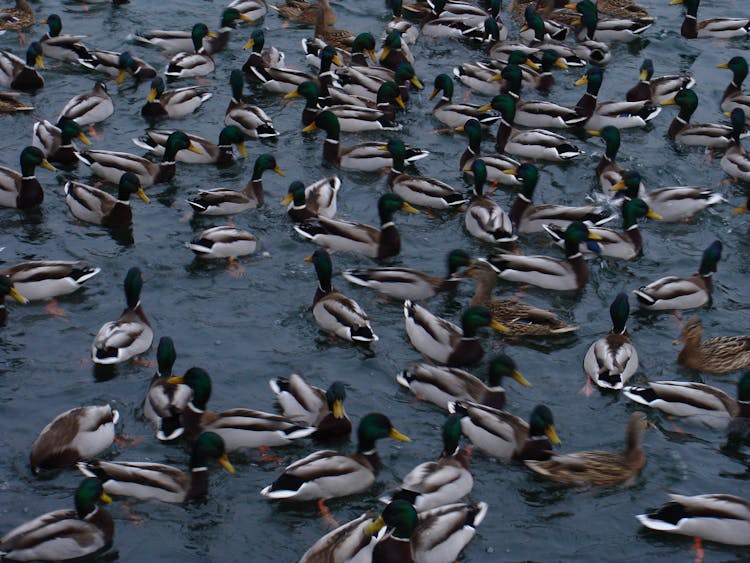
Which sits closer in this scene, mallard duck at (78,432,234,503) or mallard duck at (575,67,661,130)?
mallard duck at (78,432,234,503)

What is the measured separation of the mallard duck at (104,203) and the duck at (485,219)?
13.5 ft

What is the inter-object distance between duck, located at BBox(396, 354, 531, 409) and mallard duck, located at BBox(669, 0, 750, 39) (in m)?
11.5

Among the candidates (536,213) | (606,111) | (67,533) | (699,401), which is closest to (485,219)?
(536,213)

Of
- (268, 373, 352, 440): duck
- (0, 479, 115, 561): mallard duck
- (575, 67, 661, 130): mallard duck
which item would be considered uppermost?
(575, 67, 661, 130): mallard duck

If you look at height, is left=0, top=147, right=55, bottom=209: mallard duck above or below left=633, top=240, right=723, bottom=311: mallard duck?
Result: below

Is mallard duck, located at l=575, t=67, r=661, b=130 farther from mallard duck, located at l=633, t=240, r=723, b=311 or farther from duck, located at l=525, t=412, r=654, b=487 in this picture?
duck, located at l=525, t=412, r=654, b=487

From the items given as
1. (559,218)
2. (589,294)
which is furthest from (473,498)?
(559,218)

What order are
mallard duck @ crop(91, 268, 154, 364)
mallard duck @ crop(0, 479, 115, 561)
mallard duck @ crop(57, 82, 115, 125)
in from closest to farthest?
mallard duck @ crop(0, 479, 115, 561) → mallard duck @ crop(91, 268, 154, 364) → mallard duck @ crop(57, 82, 115, 125)

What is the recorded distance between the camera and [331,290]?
13.8m

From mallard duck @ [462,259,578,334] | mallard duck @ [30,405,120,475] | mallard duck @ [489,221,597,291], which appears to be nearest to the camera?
mallard duck @ [30,405,120,475]

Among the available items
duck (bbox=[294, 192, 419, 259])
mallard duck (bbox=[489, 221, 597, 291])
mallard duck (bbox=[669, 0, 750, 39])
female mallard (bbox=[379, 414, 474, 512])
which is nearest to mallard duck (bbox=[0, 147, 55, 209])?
duck (bbox=[294, 192, 419, 259])

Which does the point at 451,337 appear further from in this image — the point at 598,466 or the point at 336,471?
the point at 336,471

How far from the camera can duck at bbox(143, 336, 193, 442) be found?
11.5 meters

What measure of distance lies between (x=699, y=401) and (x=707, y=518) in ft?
6.07
